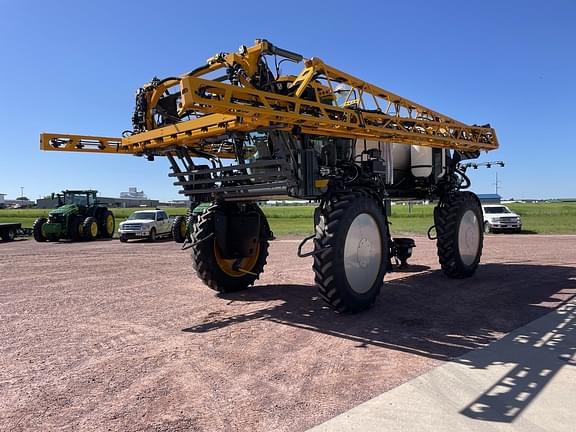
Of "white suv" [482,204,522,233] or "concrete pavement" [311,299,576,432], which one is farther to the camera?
"white suv" [482,204,522,233]

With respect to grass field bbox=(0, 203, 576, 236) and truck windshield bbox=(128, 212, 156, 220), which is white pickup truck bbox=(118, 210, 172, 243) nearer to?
truck windshield bbox=(128, 212, 156, 220)

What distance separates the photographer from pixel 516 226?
81.6 feet

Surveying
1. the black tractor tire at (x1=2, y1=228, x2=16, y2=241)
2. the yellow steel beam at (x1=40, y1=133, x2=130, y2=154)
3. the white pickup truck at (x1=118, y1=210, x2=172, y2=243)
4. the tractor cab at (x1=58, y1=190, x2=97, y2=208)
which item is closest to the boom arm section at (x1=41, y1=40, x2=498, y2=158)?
the yellow steel beam at (x1=40, y1=133, x2=130, y2=154)

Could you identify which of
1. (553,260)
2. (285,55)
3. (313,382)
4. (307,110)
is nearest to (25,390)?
(313,382)

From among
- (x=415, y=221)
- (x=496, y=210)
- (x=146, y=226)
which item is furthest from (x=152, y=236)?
(x=415, y=221)

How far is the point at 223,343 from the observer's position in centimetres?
582

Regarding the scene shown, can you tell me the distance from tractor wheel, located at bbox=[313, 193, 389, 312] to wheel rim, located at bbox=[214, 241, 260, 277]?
2.66 m

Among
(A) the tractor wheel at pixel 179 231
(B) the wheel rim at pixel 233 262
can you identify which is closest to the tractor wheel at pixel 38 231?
(A) the tractor wheel at pixel 179 231

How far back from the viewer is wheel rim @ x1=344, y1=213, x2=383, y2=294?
7.05 metres

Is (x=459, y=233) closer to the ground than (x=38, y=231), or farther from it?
farther from it

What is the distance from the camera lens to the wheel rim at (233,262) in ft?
29.3

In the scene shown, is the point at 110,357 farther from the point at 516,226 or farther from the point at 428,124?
the point at 516,226

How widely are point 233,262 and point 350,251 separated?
293 centimetres

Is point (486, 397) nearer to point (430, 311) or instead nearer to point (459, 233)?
point (430, 311)
